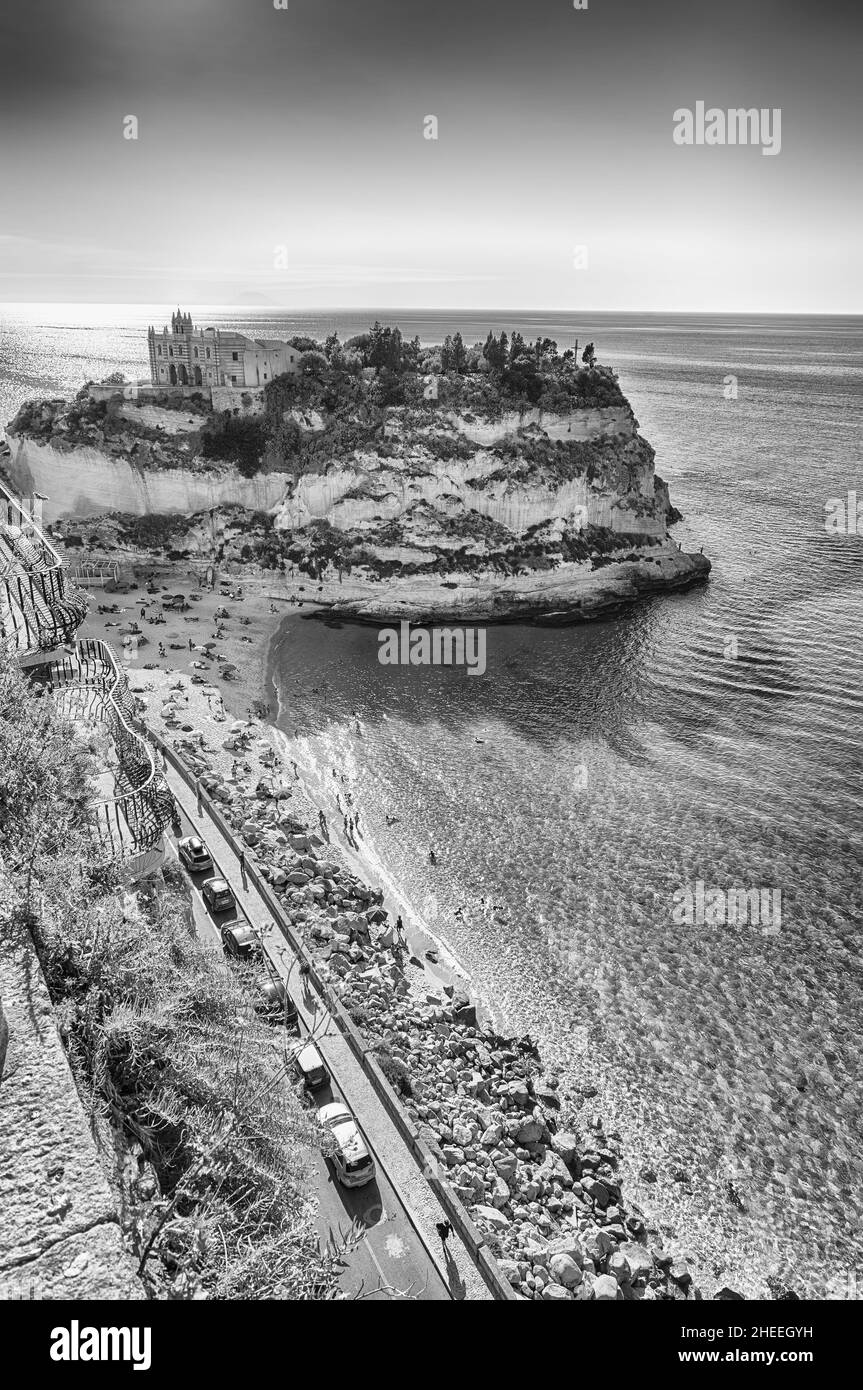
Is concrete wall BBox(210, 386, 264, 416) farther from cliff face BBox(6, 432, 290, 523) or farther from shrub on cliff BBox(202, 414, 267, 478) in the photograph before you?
cliff face BBox(6, 432, 290, 523)

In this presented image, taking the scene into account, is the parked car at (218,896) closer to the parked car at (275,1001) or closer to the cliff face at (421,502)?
the parked car at (275,1001)

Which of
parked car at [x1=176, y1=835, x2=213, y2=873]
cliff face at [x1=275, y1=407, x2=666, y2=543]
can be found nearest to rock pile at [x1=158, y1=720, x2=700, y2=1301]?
parked car at [x1=176, y1=835, x2=213, y2=873]

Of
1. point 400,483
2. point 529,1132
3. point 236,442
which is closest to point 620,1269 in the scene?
point 529,1132

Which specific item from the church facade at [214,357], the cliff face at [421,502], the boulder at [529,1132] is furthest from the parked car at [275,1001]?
the church facade at [214,357]

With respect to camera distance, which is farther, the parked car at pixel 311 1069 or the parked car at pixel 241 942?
the parked car at pixel 241 942

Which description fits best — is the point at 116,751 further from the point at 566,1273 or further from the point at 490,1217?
the point at 566,1273

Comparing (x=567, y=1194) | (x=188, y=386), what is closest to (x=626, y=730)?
(x=567, y=1194)
